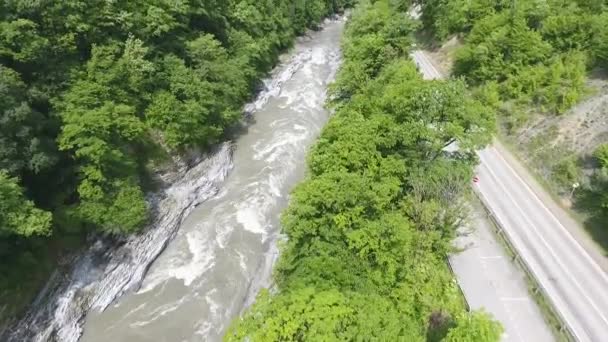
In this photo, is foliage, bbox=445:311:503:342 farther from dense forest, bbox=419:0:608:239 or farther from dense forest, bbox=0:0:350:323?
dense forest, bbox=0:0:350:323

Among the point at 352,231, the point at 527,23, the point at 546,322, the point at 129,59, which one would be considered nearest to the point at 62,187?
the point at 129,59

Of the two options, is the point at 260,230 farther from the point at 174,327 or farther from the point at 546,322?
the point at 546,322

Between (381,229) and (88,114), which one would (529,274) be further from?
(88,114)

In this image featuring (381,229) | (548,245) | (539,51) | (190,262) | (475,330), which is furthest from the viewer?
(539,51)

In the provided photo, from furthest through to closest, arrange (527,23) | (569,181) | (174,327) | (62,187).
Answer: (527,23)
(569,181)
(62,187)
(174,327)

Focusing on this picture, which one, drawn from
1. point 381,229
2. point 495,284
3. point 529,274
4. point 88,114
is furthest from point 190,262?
point 529,274

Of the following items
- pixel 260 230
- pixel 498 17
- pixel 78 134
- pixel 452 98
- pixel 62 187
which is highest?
pixel 78 134
